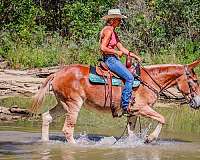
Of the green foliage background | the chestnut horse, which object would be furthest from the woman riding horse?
the green foliage background

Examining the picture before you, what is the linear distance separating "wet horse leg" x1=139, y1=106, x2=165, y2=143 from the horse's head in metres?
0.82

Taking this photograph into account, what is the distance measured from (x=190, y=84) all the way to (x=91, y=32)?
457 inches

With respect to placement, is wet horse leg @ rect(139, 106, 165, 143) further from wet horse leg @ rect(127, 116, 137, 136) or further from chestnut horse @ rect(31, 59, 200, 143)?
wet horse leg @ rect(127, 116, 137, 136)

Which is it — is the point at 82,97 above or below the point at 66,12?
below

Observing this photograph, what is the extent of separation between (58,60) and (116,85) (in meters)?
8.54

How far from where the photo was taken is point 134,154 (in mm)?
9102

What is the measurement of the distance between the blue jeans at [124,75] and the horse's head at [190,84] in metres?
1.09

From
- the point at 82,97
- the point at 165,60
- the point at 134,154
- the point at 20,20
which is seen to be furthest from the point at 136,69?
the point at 20,20

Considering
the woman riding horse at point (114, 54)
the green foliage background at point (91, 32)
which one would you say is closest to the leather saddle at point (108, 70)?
the woman riding horse at point (114, 54)

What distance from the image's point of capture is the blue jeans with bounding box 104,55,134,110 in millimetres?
10250

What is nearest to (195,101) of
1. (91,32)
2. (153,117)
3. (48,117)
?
(153,117)

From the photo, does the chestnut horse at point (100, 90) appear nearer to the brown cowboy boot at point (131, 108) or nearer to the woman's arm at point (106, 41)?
the brown cowboy boot at point (131, 108)

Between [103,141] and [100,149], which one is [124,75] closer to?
[103,141]

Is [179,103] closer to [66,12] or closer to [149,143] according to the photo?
[149,143]
